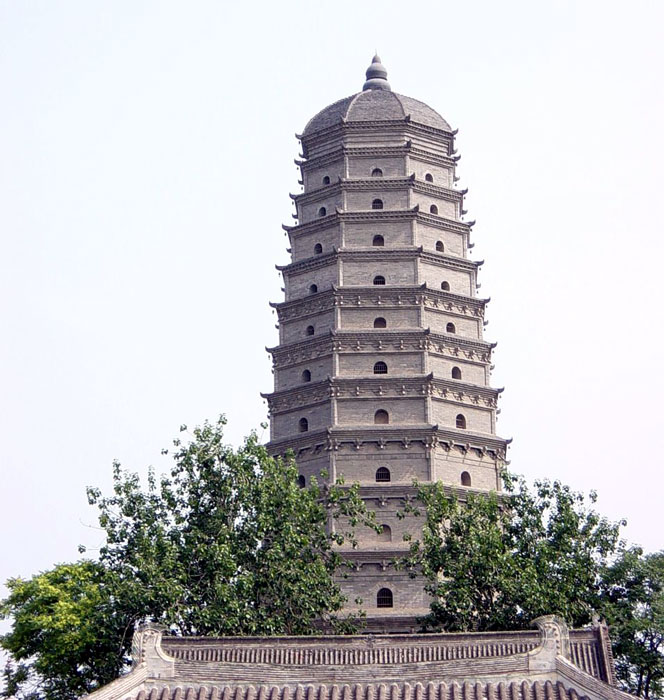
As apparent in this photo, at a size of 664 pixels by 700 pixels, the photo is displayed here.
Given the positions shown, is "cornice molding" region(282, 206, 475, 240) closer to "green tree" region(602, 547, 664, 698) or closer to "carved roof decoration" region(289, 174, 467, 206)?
"carved roof decoration" region(289, 174, 467, 206)

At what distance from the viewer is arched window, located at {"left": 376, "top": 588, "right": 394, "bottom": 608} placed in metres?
39.4

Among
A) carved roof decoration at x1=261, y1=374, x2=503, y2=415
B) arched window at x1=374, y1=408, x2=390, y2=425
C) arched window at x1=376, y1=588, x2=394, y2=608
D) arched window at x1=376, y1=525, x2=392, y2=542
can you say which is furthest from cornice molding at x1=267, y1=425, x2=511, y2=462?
arched window at x1=376, y1=588, x2=394, y2=608

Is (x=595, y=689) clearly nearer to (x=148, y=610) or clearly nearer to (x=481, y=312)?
(x=148, y=610)

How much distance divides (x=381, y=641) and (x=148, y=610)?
1315cm

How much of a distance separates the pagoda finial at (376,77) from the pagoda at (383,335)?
336 cm

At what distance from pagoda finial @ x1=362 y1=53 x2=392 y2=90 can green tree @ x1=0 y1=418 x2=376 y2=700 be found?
23619 mm

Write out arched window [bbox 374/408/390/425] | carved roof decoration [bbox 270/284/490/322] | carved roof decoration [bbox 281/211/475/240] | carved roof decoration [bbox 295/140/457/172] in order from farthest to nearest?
carved roof decoration [bbox 295/140/457/172]
carved roof decoration [bbox 281/211/475/240]
carved roof decoration [bbox 270/284/490/322]
arched window [bbox 374/408/390/425]

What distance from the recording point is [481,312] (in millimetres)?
46281

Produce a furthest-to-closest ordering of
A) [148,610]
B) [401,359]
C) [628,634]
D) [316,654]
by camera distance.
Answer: [401,359], [628,634], [148,610], [316,654]

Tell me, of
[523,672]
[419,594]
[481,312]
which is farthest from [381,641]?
[481,312]

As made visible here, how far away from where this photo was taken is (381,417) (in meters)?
42.8

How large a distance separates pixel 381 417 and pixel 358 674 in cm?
2374

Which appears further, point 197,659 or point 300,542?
point 300,542

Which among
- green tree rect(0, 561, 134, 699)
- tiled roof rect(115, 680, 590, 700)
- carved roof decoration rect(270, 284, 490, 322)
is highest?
carved roof decoration rect(270, 284, 490, 322)
